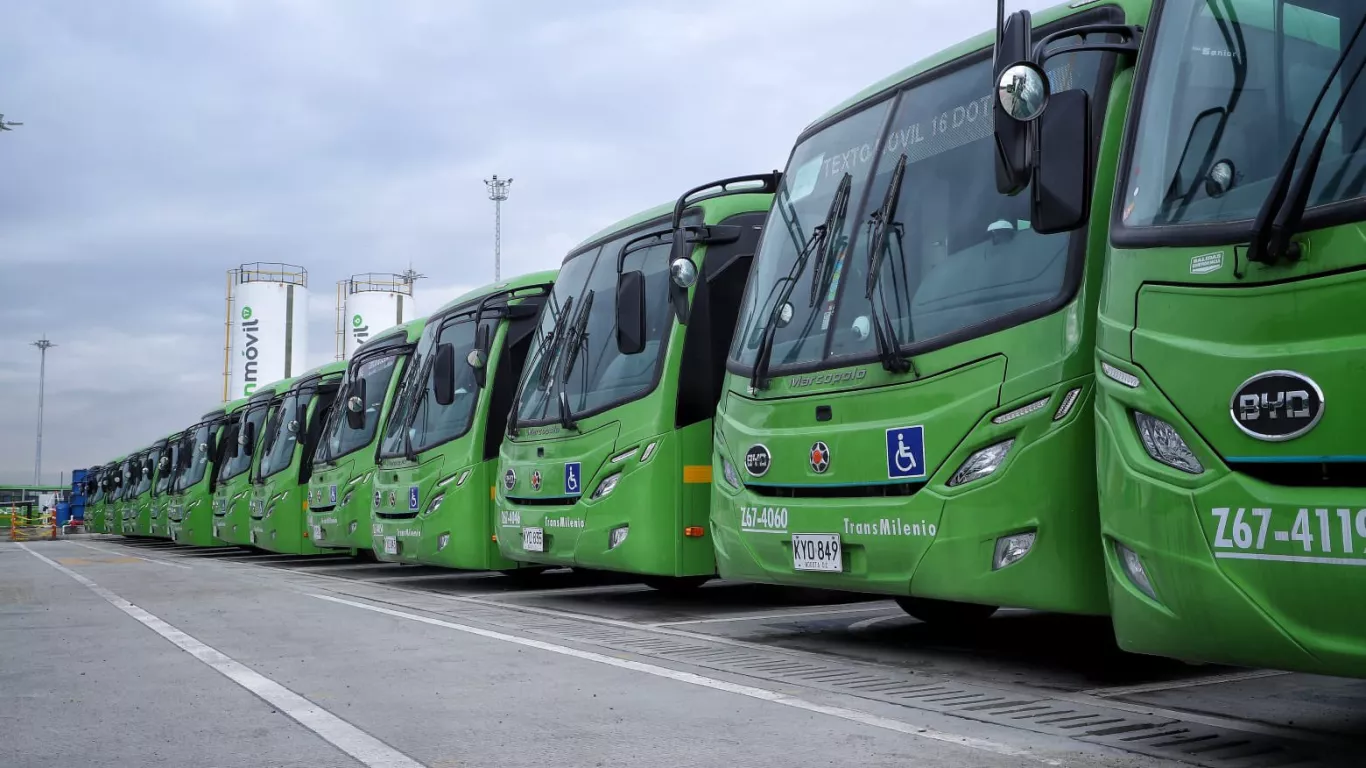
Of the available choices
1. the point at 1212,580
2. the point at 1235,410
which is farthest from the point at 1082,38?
the point at 1212,580

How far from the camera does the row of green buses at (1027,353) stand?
376 centimetres

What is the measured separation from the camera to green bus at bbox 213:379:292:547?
74.5 feet

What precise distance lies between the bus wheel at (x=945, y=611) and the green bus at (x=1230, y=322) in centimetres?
304

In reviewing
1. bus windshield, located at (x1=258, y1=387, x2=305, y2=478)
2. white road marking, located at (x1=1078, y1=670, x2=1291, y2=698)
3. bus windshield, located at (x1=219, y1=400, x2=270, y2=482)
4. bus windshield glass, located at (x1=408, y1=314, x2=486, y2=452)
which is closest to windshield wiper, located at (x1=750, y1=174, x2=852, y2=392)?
white road marking, located at (x1=1078, y1=670, x2=1291, y2=698)

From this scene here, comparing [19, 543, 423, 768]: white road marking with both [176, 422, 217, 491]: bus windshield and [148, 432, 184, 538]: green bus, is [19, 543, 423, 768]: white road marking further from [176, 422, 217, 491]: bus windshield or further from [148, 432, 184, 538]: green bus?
[148, 432, 184, 538]: green bus

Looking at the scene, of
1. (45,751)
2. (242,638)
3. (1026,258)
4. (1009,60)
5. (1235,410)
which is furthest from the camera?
(242,638)

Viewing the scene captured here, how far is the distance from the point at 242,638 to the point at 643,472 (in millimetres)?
2727

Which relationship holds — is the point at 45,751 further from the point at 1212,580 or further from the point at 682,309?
the point at 682,309

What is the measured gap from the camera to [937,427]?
18.3 ft

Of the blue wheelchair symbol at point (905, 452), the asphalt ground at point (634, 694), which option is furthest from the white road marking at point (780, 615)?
the blue wheelchair symbol at point (905, 452)

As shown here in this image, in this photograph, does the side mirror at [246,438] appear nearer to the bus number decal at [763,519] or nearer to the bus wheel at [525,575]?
the bus wheel at [525,575]

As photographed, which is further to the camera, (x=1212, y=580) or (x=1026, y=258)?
(x=1026, y=258)

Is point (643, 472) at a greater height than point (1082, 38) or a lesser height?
lesser

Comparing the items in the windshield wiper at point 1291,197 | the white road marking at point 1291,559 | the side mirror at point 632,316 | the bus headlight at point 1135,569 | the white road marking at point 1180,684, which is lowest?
the white road marking at point 1180,684
